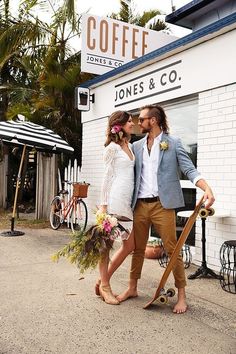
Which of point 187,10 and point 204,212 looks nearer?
point 204,212

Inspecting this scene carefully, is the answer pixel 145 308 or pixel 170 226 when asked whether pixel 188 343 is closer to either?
pixel 145 308

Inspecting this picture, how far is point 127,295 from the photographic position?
12.6ft

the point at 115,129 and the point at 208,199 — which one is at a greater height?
the point at 115,129

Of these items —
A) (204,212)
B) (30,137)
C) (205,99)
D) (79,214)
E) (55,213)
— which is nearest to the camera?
(204,212)

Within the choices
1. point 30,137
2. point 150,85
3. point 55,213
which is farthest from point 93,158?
point 150,85

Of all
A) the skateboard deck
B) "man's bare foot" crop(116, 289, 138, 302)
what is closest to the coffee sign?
"man's bare foot" crop(116, 289, 138, 302)

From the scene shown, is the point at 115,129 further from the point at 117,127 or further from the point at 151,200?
the point at 151,200

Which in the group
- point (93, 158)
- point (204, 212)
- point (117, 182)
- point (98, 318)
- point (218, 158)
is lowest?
point (98, 318)

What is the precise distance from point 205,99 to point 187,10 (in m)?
4.75

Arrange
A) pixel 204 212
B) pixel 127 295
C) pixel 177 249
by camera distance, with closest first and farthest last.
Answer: pixel 204 212 < pixel 177 249 < pixel 127 295

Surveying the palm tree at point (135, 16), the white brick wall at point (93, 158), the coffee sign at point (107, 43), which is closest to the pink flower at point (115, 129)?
the white brick wall at point (93, 158)

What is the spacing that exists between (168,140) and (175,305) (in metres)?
1.51

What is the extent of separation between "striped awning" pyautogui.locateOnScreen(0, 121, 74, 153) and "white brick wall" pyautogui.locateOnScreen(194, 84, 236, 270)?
3.21 meters

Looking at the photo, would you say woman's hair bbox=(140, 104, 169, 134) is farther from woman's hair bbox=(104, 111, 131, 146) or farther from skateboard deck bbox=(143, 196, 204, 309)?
skateboard deck bbox=(143, 196, 204, 309)
